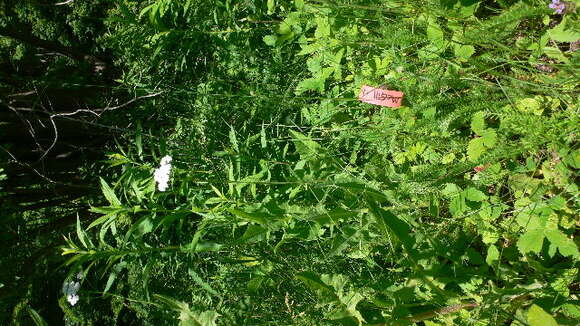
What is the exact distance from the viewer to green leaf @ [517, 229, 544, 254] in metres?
1.66

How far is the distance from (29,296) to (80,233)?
4.91 feet

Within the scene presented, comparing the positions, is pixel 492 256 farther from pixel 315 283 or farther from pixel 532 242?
pixel 315 283

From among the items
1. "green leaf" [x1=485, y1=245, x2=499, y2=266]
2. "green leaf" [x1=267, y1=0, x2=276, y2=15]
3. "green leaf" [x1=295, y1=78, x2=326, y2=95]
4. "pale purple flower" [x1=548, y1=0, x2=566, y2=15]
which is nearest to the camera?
"pale purple flower" [x1=548, y1=0, x2=566, y2=15]

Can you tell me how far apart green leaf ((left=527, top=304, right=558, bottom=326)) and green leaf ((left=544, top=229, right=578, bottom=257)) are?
0.24 m

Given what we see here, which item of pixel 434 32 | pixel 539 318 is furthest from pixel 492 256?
pixel 434 32

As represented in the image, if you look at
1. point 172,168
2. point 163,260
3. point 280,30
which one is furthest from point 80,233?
point 280,30

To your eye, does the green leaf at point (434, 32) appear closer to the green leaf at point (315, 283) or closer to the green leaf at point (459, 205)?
the green leaf at point (459, 205)

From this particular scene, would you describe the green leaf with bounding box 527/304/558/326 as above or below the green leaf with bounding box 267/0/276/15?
below

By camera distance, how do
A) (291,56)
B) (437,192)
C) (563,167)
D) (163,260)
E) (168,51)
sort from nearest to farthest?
(563,167) → (437,192) → (163,260) → (291,56) → (168,51)

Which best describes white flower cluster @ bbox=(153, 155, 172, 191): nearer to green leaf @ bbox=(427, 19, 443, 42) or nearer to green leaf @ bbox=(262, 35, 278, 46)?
green leaf @ bbox=(262, 35, 278, 46)

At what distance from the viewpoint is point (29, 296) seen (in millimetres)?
3150

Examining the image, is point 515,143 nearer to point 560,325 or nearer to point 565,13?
point 565,13

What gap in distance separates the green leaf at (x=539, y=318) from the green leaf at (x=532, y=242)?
23 centimetres

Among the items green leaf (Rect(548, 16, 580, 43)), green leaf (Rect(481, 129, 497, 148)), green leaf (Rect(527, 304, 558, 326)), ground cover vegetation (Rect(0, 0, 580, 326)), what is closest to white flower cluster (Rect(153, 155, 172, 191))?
ground cover vegetation (Rect(0, 0, 580, 326))
